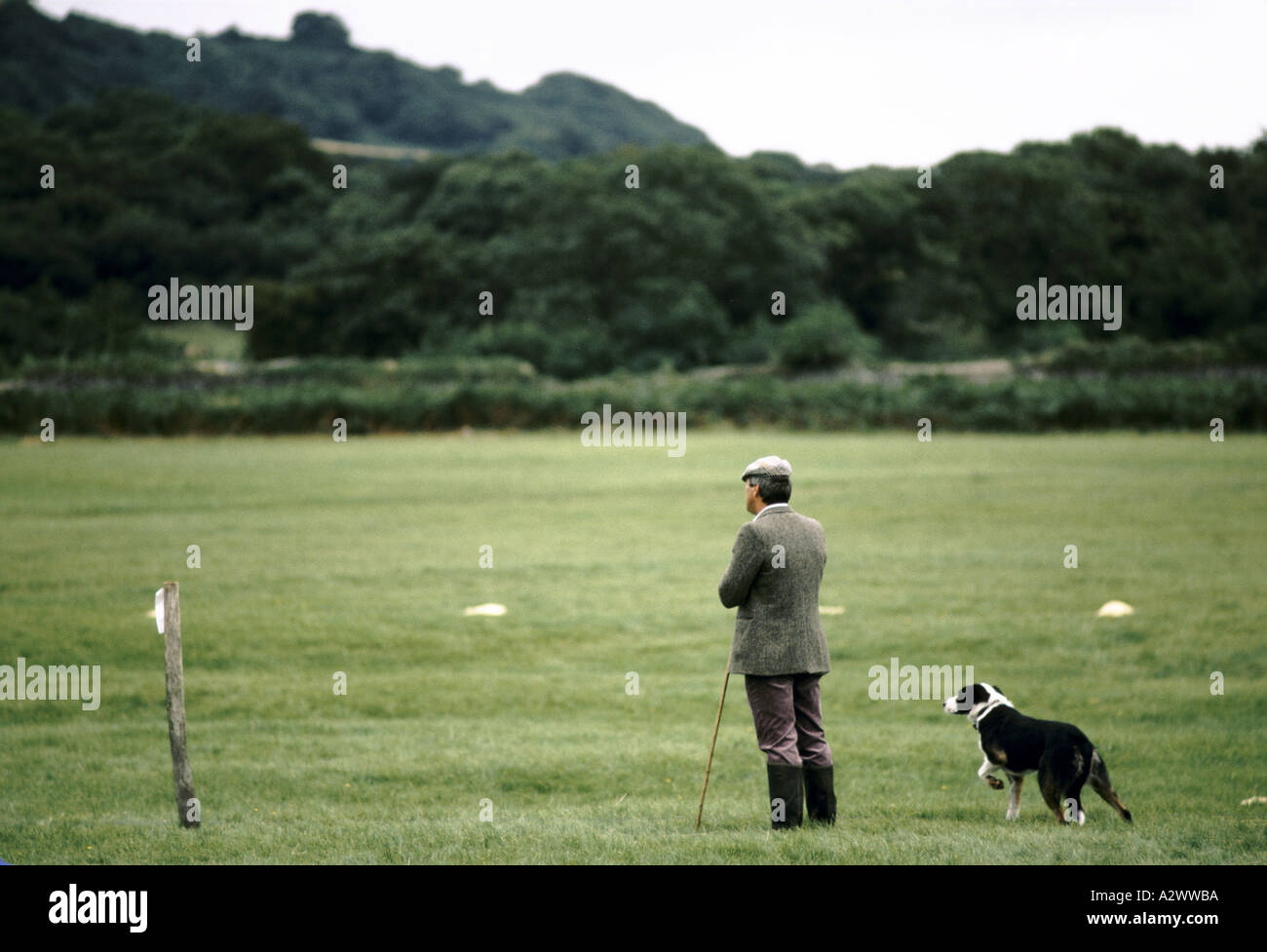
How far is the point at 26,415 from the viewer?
59.2m

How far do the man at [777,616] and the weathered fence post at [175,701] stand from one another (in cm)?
348

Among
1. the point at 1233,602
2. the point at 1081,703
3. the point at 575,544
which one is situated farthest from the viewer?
the point at 575,544

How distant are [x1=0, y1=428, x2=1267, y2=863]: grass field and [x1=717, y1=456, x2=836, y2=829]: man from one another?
0.55 meters

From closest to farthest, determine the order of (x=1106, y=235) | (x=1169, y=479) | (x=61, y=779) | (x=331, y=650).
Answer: (x=61, y=779)
(x=331, y=650)
(x=1169, y=479)
(x=1106, y=235)

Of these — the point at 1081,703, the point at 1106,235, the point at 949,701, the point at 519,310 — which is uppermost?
the point at 1106,235

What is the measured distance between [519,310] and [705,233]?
15550 millimetres

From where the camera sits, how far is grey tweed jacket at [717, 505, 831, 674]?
7.74m

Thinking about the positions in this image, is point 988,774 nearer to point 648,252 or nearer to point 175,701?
point 175,701

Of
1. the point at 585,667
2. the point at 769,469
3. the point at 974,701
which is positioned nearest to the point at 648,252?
the point at 585,667

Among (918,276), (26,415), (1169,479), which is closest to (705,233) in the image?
(918,276)

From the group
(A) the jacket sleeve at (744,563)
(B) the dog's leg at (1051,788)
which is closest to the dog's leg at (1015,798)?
(B) the dog's leg at (1051,788)

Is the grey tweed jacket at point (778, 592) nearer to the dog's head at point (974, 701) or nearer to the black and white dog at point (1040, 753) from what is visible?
the dog's head at point (974, 701)

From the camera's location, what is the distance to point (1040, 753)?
8.19 m

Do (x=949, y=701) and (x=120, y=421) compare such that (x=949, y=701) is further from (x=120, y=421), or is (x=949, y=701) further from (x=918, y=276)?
(x=918, y=276)
